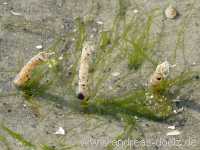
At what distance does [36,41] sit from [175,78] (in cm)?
109

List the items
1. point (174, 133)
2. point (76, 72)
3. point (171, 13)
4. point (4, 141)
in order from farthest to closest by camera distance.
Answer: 1. point (171, 13)
2. point (76, 72)
3. point (174, 133)
4. point (4, 141)

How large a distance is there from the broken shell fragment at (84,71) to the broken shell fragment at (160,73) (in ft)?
1.44

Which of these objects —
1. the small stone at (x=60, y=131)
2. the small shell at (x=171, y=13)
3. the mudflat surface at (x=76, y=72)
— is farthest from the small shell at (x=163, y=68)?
the small shell at (x=171, y=13)

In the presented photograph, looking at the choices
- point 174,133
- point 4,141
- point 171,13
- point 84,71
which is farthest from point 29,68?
point 171,13

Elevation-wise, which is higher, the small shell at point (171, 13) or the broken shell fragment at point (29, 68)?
the small shell at point (171, 13)

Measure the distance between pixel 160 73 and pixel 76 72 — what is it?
0.67m

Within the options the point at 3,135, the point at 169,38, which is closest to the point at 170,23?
the point at 169,38

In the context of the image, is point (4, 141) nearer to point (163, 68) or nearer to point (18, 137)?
point (18, 137)

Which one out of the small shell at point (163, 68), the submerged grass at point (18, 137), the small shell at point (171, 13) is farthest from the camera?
the small shell at point (171, 13)

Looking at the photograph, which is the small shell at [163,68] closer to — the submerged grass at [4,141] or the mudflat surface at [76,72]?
the mudflat surface at [76,72]

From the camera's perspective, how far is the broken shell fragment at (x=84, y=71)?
3238mm

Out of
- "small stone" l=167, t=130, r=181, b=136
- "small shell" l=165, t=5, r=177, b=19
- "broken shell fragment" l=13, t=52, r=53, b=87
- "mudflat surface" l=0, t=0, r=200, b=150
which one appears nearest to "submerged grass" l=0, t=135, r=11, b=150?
"mudflat surface" l=0, t=0, r=200, b=150

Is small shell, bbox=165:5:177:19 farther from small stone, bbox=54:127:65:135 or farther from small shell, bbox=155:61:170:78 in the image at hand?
small stone, bbox=54:127:65:135

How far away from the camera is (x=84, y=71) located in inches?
129
